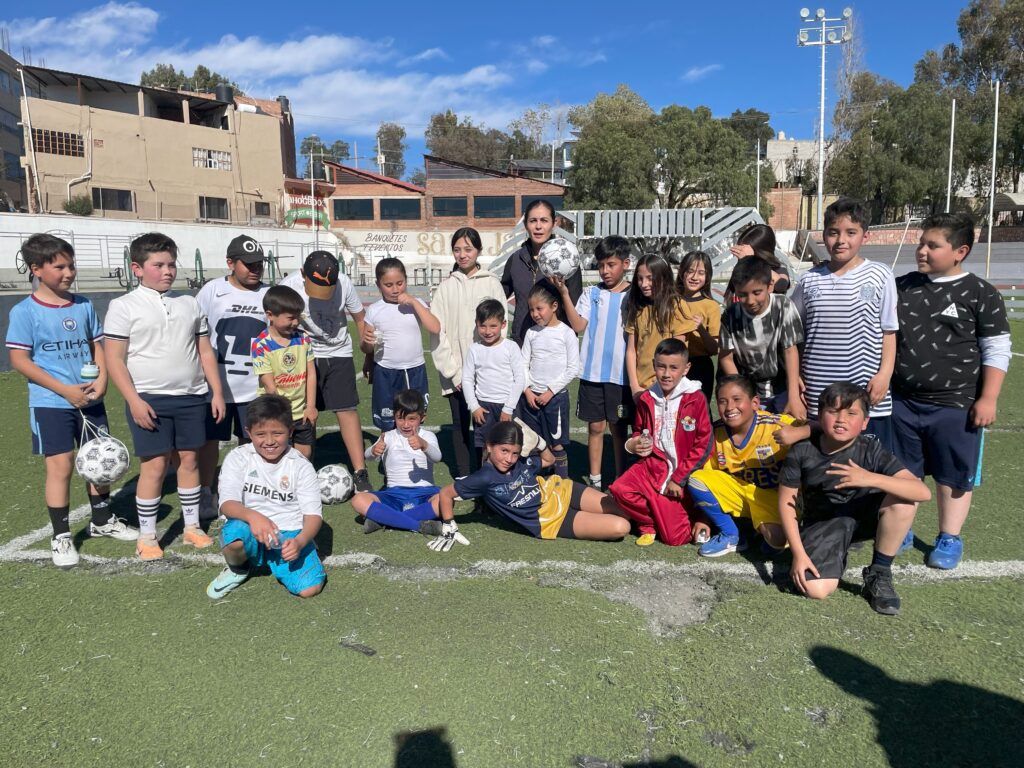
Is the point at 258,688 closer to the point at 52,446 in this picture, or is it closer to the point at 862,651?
the point at 52,446

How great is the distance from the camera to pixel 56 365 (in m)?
3.93

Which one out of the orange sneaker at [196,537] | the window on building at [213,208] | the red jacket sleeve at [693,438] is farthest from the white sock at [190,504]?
the window on building at [213,208]

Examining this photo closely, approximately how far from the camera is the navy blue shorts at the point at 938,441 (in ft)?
12.1

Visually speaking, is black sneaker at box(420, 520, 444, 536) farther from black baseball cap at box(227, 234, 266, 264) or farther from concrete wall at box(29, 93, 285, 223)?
concrete wall at box(29, 93, 285, 223)

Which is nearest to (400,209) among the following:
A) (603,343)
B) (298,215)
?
(298,215)

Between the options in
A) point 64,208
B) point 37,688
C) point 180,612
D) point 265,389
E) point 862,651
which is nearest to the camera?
point 37,688

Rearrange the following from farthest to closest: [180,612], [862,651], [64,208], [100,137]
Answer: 1. [100,137]
2. [64,208]
3. [180,612]
4. [862,651]

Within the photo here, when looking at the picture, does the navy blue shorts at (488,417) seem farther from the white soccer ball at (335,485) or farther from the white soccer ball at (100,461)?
the white soccer ball at (100,461)

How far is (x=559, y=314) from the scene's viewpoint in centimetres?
490

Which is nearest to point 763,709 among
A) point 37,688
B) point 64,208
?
point 37,688

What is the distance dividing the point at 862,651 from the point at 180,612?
3.04 metres

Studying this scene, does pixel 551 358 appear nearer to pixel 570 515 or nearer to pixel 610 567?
pixel 570 515

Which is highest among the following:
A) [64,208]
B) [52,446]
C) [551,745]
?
[64,208]

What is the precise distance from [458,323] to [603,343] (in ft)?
3.53
